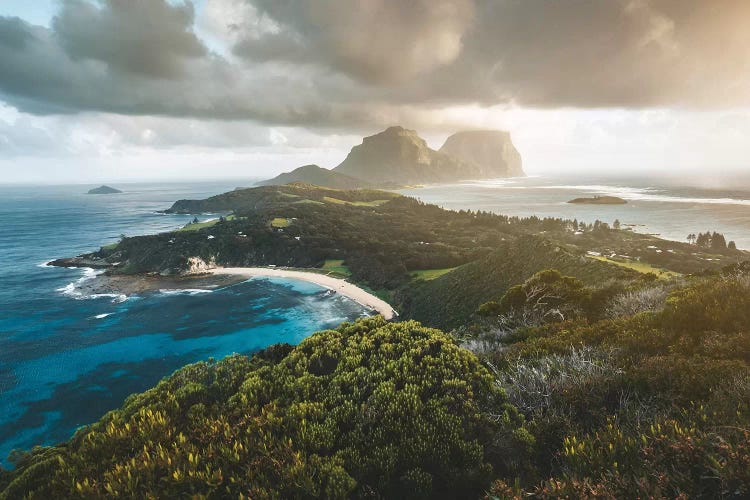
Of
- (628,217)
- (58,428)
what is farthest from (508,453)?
(628,217)

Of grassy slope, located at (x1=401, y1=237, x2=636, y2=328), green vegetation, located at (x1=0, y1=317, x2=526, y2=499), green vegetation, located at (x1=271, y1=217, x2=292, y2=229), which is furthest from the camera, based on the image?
green vegetation, located at (x1=271, y1=217, x2=292, y2=229)

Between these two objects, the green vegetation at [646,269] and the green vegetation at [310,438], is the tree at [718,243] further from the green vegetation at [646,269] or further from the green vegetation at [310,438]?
the green vegetation at [310,438]

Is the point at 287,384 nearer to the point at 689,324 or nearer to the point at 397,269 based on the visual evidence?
the point at 689,324

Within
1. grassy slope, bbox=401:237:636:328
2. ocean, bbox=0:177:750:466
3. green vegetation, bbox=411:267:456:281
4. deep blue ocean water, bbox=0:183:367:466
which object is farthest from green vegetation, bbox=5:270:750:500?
green vegetation, bbox=411:267:456:281

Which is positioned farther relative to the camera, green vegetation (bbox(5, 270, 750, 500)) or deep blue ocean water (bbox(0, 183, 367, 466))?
deep blue ocean water (bbox(0, 183, 367, 466))

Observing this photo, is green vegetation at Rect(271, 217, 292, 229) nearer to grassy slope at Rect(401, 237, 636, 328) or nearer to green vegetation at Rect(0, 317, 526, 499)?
grassy slope at Rect(401, 237, 636, 328)

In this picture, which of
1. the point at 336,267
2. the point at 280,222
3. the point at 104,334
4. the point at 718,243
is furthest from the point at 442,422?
the point at 718,243

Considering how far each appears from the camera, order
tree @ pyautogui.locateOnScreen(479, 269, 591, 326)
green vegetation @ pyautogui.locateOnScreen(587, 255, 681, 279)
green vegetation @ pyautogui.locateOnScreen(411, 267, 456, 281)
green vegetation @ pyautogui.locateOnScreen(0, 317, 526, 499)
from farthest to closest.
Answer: green vegetation @ pyautogui.locateOnScreen(411, 267, 456, 281) < green vegetation @ pyautogui.locateOnScreen(587, 255, 681, 279) < tree @ pyautogui.locateOnScreen(479, 269, 591, 326) < green vegetation @ pyautogui.locateOnScreen(0, 317, 526, 499)

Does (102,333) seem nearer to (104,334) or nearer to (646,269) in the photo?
(104,334)
